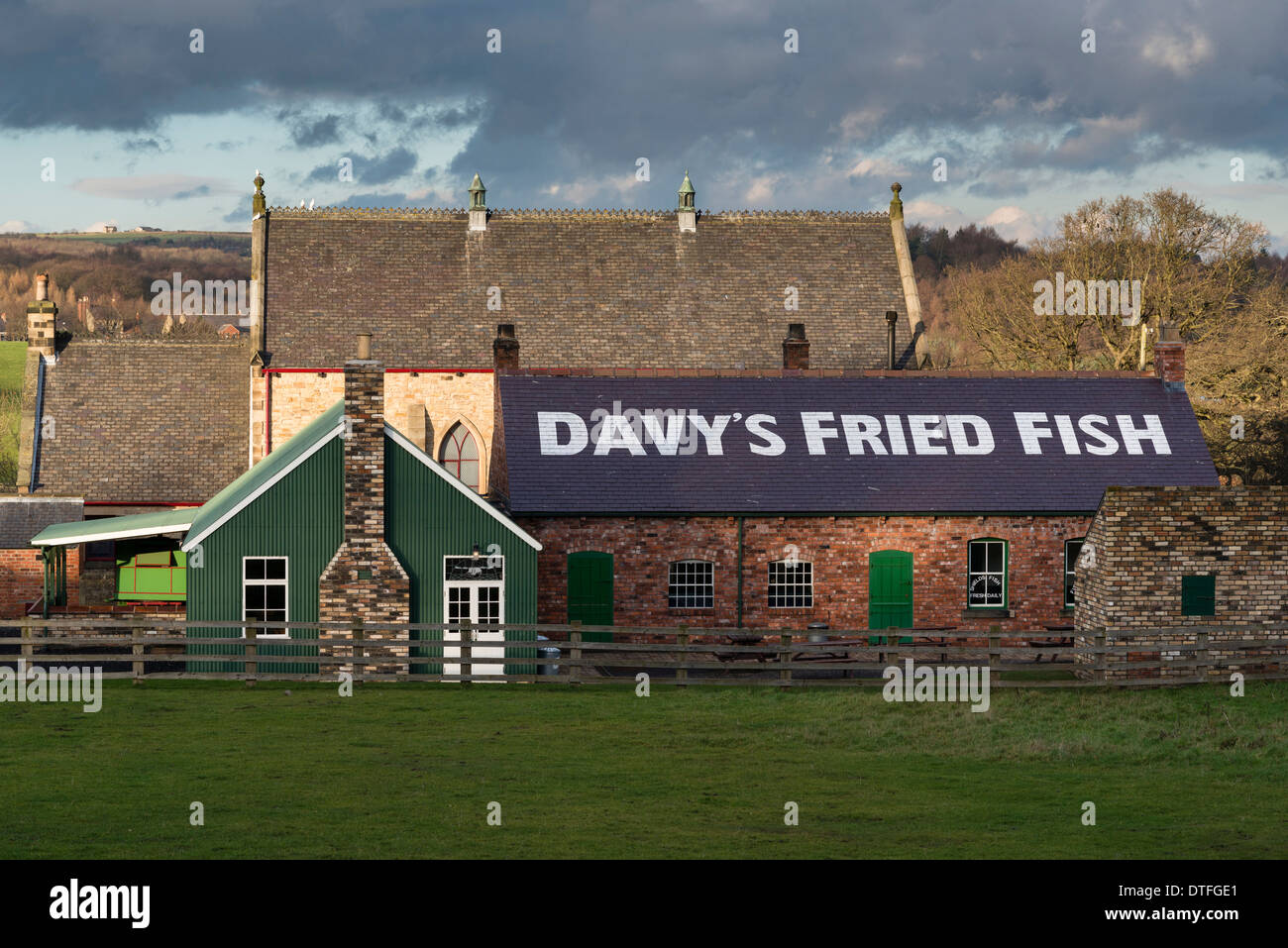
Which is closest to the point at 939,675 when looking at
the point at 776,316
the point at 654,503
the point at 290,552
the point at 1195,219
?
the point at 654,503

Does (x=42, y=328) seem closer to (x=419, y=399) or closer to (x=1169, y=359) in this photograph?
(x=419, y=399)

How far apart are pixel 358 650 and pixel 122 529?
813 cm

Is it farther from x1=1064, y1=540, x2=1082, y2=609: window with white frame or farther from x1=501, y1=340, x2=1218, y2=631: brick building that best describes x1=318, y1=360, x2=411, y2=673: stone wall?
x1=1064, y1=540, x2=1082, y2=609: window with white frame

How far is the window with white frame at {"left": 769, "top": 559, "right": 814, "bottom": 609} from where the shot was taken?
31234 millimetres

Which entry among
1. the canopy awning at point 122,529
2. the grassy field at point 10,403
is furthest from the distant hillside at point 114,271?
the canopy awning at point 122,529

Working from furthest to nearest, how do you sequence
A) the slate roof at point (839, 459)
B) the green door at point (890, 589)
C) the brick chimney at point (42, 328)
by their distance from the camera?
the brick chimney at point (42, 328), the green door at point (890, 589), the slate roof at point (839, 459)

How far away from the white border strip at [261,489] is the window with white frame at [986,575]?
44.2ft

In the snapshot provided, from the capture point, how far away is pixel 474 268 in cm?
5009

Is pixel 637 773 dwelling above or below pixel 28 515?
below

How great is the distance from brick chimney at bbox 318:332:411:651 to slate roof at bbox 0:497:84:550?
17309 mm

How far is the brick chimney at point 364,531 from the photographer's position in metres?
26.7

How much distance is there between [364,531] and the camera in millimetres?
26844
